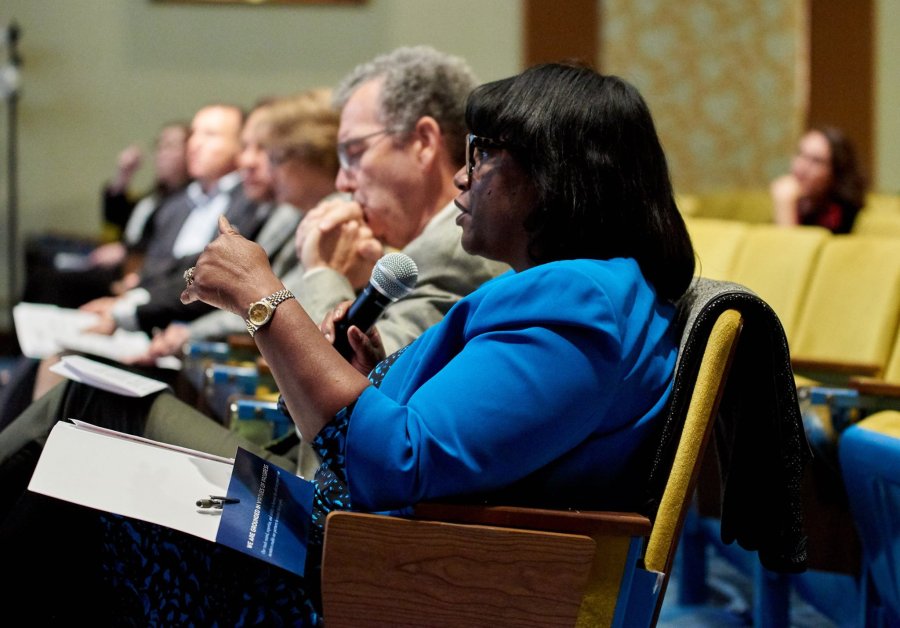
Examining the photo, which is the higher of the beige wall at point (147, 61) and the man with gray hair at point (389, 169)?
the man with gray hair at point (389, 169)

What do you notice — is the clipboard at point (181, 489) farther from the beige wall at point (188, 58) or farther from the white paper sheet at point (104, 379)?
the beige wall at point (188, 58)

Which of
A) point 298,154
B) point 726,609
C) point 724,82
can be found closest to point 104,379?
point 298,154

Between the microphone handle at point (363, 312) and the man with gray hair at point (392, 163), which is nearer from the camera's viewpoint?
the microphone handle at point (363, 312)

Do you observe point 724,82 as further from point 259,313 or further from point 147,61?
point 259,313

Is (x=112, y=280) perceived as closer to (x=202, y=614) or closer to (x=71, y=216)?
(x=71, y=216)

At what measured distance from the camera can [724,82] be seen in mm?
8055

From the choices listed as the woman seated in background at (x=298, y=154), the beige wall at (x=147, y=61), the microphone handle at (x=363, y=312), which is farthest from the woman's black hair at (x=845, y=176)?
the microphone handle at (x=363, y=312)

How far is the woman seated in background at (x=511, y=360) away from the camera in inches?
47.3

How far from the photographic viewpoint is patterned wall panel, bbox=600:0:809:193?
7957 mm

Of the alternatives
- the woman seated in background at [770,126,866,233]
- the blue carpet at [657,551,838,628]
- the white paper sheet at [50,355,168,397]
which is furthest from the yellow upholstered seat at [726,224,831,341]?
the woman seated in background at [770,126,866,233]

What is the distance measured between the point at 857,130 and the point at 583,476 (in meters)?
7.20

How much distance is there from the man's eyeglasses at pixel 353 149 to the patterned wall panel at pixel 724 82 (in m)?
6.04

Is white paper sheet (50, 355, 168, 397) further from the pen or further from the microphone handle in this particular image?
the pen

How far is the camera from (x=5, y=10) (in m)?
7.45
